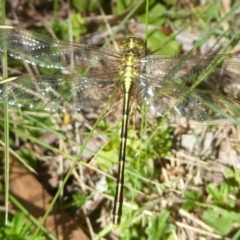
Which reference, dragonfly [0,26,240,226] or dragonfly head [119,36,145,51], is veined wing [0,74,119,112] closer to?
dragonfly [0,26,240,226]

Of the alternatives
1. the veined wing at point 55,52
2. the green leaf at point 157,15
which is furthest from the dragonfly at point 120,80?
the green leaf at point 157,15

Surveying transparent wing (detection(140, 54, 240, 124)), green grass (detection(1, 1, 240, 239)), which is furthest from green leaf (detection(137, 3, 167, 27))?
transparent wing (detection(140, 54, 240, 124))

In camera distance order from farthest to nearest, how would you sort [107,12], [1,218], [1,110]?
1. [107,12]
2. [1,110]
3. [1,218]

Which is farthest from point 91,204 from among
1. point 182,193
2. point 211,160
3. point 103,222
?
point 211,160

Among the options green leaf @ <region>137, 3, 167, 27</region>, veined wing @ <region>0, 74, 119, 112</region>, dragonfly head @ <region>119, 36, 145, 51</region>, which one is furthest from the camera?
A: green leaf @ <region>137, 3, 167, 27</region>

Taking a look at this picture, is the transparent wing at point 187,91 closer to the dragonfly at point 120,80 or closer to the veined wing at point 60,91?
the dragonfly at point 120,80

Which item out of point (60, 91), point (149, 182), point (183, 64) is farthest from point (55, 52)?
point (149, 182)

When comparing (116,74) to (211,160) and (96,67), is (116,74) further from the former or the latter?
(211,160)
